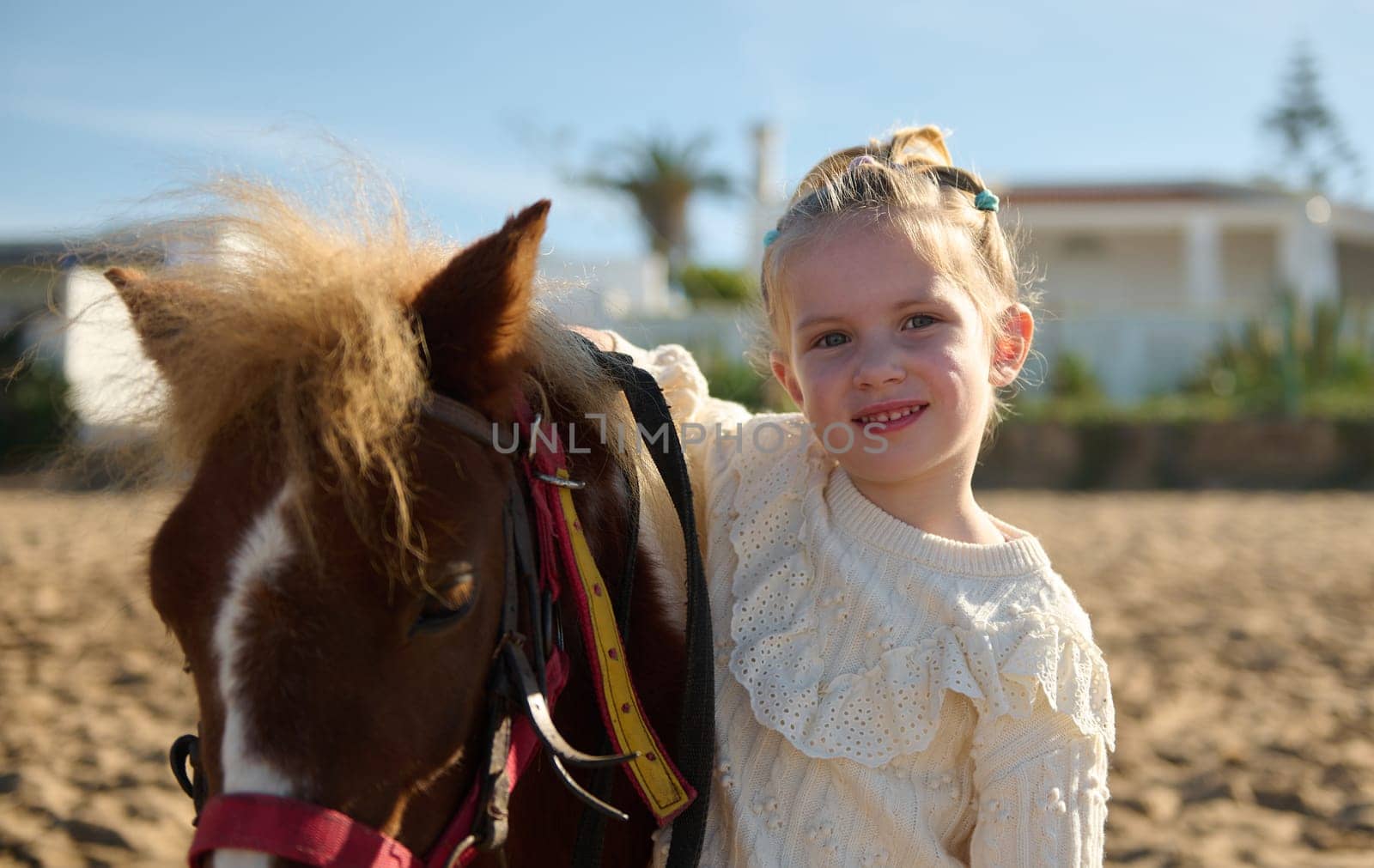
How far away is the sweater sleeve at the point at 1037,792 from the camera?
1.45m

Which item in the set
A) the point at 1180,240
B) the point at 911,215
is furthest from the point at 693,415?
the point at 1180,240

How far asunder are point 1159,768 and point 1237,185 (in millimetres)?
24739

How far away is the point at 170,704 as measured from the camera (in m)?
4.65

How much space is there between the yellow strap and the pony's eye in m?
0.23

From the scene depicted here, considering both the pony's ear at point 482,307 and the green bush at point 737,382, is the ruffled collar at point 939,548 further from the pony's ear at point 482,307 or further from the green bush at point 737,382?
the green bush at point 737,382

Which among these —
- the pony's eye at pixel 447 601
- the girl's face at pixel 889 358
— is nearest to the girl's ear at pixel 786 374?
the girl's face at pixel 889 358

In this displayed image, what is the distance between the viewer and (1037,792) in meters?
1.46

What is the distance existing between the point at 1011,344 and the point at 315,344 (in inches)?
47.4

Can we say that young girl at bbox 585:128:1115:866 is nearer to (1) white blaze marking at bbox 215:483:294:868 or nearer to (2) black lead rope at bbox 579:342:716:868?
(2) black lead rope at bbox 579:342:716:868

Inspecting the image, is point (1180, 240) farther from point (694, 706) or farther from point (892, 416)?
point (694, 706)

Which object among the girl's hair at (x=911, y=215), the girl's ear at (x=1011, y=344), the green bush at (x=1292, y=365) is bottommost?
the green bush at (x=1292, y=365)

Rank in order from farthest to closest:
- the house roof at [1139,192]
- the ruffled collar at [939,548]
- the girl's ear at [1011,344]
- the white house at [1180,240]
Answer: the house roof at [1139,192], the white house at [1180,240], the girl's ear at [1011,344], the ruffled collar at [939,548]

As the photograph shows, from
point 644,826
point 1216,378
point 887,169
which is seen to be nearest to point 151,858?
point 644,826

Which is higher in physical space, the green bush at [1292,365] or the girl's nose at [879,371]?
the girl's nose at [879,371]
